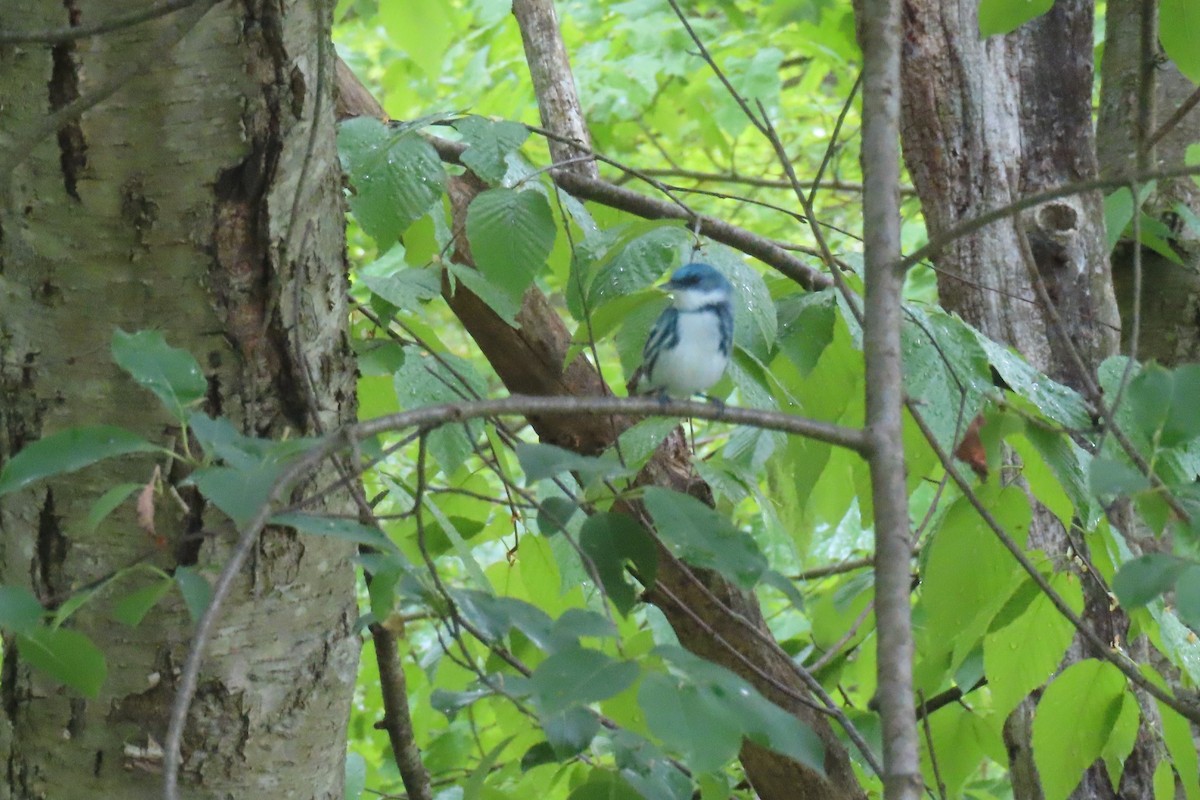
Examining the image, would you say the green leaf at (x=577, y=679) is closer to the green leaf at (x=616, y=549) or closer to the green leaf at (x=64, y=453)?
the green leaf at (x=616, y=549)

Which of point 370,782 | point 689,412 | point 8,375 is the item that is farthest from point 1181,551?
point 370,782

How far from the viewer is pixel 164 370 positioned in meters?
1.03

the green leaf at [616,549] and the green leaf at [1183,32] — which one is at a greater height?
the green leaf at [1183,32]

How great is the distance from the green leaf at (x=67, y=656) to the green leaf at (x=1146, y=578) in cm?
89

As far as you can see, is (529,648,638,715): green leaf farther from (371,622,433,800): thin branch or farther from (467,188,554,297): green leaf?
(371,622,433,800): thin branch

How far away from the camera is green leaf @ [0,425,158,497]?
0.92 meters

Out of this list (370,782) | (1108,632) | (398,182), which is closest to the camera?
(398,182)

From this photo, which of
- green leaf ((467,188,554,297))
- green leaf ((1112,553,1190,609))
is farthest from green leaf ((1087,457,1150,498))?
green leaf ((467,188,554,297))

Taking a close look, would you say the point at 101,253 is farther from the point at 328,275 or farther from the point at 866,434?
the point at 866,434

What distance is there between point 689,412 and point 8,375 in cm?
85

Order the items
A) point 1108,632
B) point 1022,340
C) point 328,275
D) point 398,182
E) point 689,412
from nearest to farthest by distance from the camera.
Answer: point 689,412, point 328,275, point 398,182, point 1108,632, point 1022,340

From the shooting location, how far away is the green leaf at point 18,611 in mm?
861

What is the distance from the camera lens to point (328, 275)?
1.46 meters

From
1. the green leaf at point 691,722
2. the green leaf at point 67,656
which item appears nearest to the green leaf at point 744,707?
the green leaf at point 691,722
